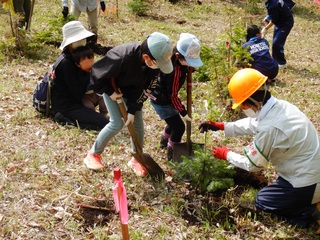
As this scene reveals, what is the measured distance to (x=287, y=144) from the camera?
328 centimetres

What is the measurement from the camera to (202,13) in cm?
1355

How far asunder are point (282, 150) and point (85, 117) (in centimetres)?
267

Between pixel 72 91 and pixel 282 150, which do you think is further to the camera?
pixel 72 91

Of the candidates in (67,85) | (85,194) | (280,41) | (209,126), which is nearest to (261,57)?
(280,41)

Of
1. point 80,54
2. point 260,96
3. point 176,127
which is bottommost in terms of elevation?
point 176,127

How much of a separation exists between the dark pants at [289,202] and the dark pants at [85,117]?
7.56ft

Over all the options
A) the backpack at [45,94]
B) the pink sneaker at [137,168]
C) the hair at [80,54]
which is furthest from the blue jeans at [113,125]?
the backpack at [45,94]

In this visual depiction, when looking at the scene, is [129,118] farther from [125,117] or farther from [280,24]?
[280,24]

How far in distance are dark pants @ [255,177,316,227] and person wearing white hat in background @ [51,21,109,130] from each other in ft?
7.70

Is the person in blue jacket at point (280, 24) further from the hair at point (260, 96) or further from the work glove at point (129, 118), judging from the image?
the work glove at point (129, 118)

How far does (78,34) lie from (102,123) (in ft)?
3.84

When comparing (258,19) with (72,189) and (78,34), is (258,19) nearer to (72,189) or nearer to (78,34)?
(78,34)

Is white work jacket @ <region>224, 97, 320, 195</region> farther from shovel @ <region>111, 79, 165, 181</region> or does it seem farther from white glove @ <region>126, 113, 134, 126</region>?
white glove @ <region>126, 113, 134, 126</region>

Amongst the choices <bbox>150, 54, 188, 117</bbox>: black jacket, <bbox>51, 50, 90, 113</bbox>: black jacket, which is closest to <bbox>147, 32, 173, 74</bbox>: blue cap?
<bbox>150, 54, 188, 117</bbox>: black jacket
